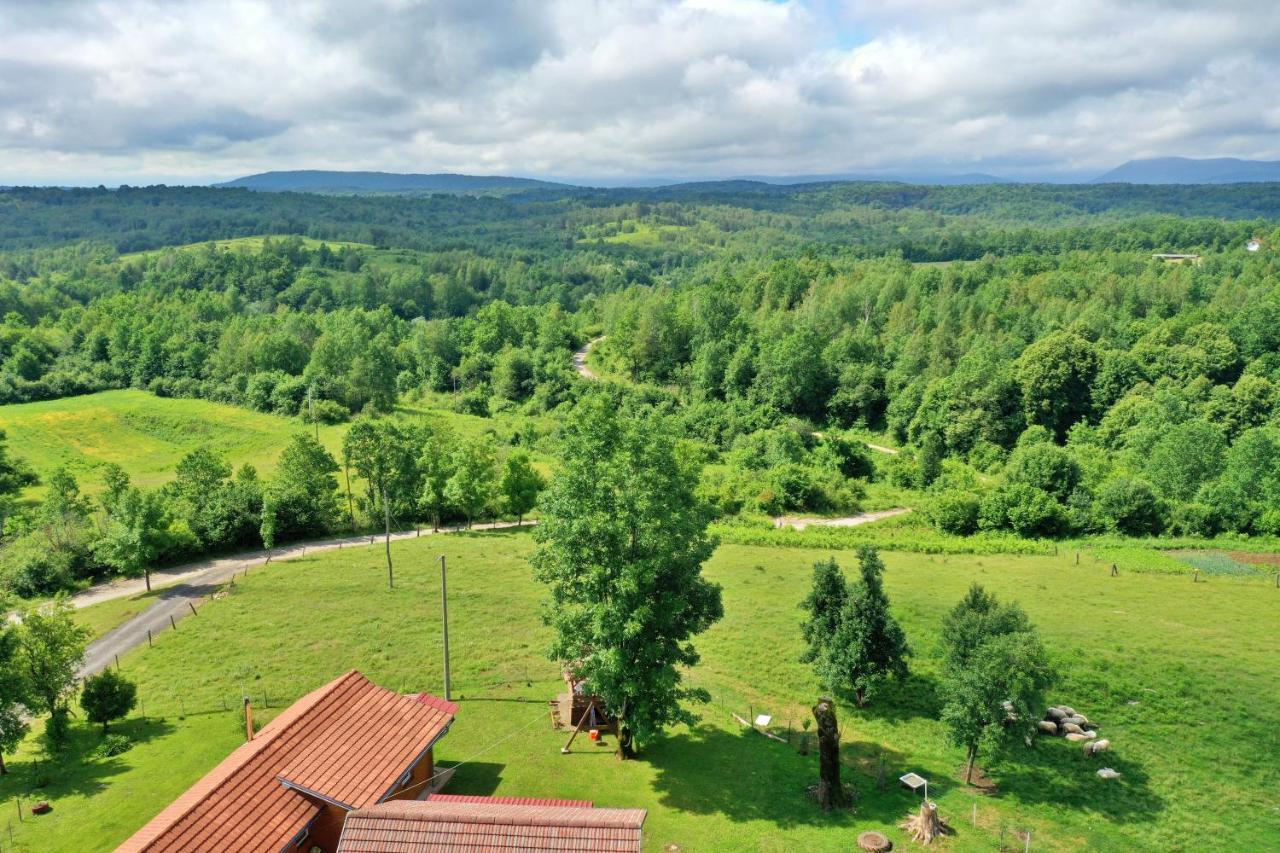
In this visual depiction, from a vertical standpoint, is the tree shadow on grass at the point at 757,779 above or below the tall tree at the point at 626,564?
below

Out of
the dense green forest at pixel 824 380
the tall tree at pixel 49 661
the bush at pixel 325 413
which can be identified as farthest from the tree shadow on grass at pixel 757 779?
the bush at pixel 325 413

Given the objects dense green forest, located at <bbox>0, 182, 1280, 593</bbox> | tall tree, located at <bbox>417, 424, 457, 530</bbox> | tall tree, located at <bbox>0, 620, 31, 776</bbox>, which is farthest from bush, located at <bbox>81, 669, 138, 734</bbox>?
tall tree, located at <bbox>417, 424, 457, 530</bbox>

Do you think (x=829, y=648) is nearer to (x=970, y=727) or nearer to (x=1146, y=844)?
(x=970, y=727)

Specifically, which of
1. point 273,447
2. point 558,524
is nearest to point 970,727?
point 558,524

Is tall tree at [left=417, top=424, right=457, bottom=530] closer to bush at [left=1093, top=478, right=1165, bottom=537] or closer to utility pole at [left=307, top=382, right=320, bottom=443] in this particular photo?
utility pole at [left=307, top=382, right=320, bottom=443]

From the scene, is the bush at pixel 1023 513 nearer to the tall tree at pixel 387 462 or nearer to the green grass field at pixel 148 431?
the tall tree at pixel 387 462
